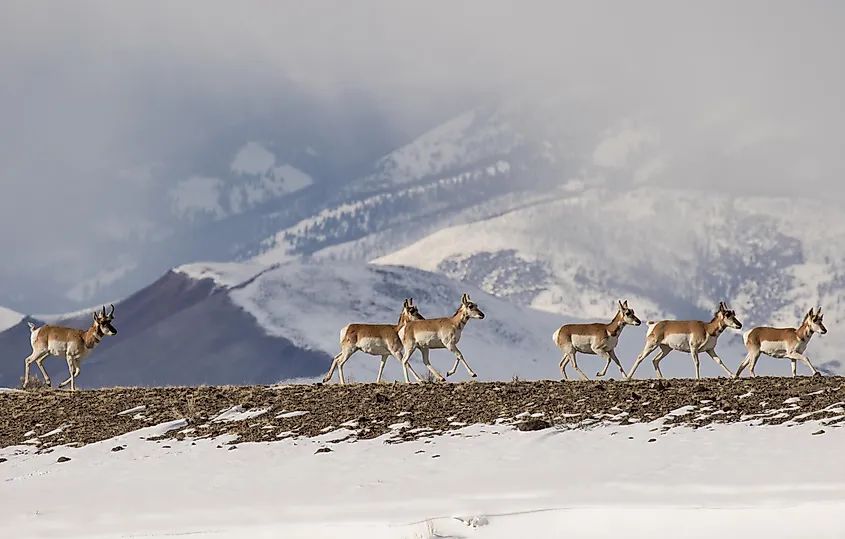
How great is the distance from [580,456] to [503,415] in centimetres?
323

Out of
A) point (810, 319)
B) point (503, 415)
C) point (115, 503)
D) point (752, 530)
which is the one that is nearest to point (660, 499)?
point (752, 530)

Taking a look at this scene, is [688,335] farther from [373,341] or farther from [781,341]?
[373,341]

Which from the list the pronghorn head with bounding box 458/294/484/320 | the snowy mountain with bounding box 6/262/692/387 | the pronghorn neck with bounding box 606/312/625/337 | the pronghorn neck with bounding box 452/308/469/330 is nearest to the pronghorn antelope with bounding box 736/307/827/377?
the pronghorn neck with bounding box 606/312/625/337

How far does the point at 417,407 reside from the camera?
28.8m

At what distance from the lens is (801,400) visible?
26.9 m

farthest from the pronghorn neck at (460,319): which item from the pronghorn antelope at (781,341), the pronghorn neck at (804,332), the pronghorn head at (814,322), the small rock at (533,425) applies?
the pronghorn head at (814,322)

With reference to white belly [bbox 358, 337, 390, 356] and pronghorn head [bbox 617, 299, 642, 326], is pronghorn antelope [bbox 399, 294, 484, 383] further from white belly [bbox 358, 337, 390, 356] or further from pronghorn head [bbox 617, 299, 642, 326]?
pronghorn head [bbox 617, 299, 642, 326]

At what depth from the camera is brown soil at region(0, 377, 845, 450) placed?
87.6 feet

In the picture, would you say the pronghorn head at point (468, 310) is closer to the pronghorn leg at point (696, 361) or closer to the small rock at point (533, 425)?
the pronghorn leg at point (696, 361)

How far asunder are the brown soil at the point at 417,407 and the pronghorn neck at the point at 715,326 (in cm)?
358

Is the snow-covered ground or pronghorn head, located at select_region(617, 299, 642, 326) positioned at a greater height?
pronghorn head, located at select_region(617, 299, 642, 326)

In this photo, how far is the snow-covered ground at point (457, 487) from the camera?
823 inches

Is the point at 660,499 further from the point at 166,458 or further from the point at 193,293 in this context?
the point at 193,293

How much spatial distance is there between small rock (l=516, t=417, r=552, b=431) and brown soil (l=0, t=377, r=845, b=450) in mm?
24
